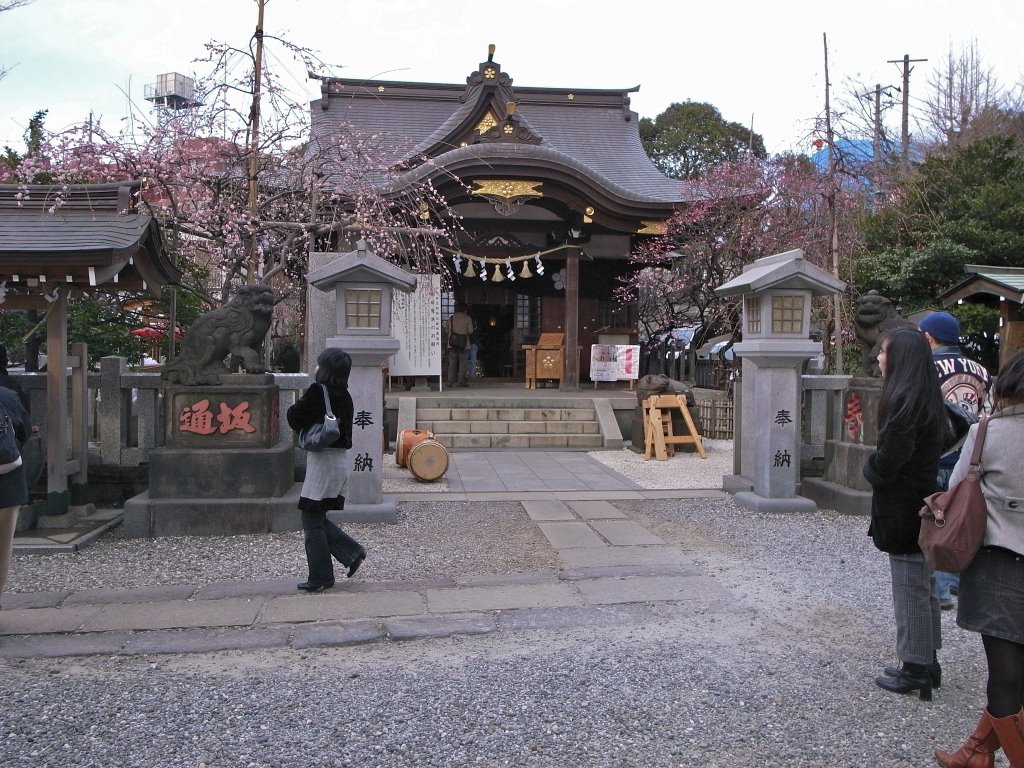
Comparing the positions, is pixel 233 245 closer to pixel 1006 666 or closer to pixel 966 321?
pixel 1006 666

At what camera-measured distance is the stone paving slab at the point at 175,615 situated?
4.40 metres

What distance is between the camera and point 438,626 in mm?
4379

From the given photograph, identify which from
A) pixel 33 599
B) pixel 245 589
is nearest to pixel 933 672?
pixel 245 589

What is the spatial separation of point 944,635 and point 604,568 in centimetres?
216

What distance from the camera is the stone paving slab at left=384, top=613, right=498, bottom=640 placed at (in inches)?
168

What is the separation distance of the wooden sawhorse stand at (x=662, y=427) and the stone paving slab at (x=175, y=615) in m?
7.25

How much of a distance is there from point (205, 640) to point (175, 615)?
0.51 meters

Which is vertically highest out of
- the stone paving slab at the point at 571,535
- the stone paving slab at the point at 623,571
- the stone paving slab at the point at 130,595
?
the stone paving slab at the point at 571,535

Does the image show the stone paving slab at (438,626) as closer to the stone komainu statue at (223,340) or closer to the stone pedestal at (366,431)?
the stone pedestal at (366,431)

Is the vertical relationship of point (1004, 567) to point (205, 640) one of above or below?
above

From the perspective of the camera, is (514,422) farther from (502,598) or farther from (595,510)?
(502,598)

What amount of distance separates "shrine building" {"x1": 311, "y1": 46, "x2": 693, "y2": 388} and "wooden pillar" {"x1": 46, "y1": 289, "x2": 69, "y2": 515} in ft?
18.8

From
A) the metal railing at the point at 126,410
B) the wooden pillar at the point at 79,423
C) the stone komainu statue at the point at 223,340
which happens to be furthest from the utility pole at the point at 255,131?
the wooden pillar at the point at 79,423

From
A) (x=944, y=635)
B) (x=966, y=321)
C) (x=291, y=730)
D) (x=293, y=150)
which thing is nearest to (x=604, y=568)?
(x=944, y=635)
